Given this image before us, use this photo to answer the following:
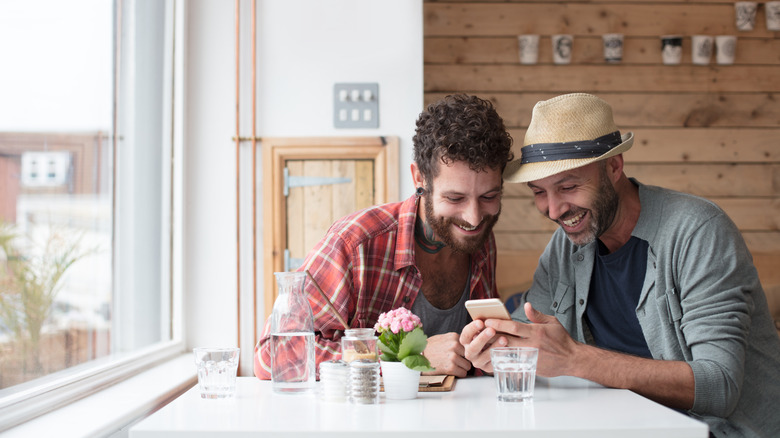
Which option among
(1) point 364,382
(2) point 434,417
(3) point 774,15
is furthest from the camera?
(3) point 774,15

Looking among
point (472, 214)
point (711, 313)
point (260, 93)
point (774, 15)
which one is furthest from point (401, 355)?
point (774, 15)

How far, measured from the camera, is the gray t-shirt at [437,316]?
1821mm

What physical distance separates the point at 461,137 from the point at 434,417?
74 centimetres

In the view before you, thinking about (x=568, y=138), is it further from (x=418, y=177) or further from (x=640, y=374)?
(x=640, y=374)

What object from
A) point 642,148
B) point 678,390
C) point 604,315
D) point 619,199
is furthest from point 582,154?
point 642,148

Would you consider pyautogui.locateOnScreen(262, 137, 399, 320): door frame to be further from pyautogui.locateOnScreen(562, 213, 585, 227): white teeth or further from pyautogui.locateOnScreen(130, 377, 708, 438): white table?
pyautogui.locateOnScreen(130, 377, 708, 438): white table

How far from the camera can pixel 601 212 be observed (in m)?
1.74

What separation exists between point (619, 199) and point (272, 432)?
1.10 metres

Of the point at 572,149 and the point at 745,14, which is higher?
the point at 745,14

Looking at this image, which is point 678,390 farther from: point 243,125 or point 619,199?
point 243,125

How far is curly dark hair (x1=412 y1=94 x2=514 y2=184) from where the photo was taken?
65.2 inches

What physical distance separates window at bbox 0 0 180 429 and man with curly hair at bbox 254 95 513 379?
0.54 m

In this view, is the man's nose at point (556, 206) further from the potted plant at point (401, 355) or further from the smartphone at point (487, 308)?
the potted plant at point (401, 355)

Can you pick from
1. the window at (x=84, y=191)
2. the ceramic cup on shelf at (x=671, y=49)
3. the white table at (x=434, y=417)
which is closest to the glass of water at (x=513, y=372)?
the white table at (x=434, y=417)
